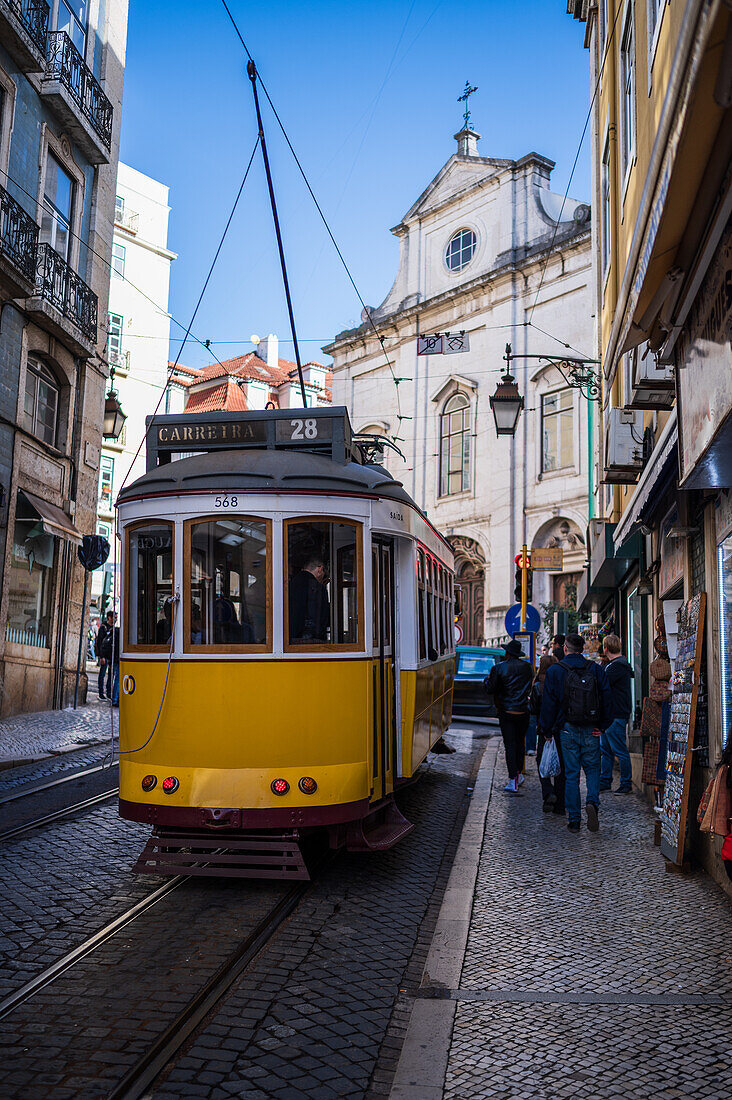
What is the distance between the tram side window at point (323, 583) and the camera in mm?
6785

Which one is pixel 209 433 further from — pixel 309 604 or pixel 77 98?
Answer: pixel 77 98

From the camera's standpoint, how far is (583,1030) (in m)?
4.39

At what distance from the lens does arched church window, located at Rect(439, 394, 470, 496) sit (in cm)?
3306

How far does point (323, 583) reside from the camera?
22.6 feet

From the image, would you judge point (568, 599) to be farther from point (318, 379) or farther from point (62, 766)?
point (318, 379)

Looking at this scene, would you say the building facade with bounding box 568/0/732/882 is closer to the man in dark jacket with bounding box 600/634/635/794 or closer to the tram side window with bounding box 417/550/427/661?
the man in dark jacket with bounding box 600/634/635/794

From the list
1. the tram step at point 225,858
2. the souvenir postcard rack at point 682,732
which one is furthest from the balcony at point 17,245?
the souvenir postcard rack at point 682,732

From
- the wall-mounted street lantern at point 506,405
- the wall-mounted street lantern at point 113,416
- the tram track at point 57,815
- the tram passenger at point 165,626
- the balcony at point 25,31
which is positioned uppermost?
the balcony at point 25,31

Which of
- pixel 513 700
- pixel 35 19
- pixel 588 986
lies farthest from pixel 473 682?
pixel 588 986

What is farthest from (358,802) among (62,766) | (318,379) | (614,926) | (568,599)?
(318,379)

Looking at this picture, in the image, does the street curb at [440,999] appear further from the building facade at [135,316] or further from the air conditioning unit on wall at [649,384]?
the building facade at [135,316]

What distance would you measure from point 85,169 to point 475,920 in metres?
18.4

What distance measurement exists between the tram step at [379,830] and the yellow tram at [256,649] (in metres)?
0.02

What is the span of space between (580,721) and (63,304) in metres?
13.4
